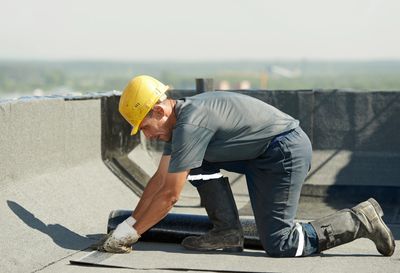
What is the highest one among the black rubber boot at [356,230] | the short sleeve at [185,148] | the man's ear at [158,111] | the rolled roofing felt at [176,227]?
the man's ear at [158,111]

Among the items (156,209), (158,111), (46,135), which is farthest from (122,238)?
(46,135)

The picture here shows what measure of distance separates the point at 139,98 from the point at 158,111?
17 centimetres

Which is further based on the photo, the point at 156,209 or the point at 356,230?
the point at 356,230

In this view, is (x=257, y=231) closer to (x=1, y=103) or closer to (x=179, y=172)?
(x=179, y=172)

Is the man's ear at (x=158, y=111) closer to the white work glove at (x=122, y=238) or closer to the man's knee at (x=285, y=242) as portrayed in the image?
the white work glove at (x=122, y=238)

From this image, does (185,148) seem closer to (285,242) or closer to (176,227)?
(285,242)

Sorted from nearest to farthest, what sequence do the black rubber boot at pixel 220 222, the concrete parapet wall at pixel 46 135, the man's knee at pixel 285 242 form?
the man's knee at pixel 285 242 < the black rubber boot at pixel 220 222 < the concrete parapet wall at pixel 46 135

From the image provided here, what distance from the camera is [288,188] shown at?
5.96 m

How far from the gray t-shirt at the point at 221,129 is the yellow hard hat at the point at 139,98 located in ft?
0.61

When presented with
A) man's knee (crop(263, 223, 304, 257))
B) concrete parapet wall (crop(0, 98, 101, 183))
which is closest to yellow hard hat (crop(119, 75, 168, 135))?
man's knee (crop(263, 223, 304, 257))

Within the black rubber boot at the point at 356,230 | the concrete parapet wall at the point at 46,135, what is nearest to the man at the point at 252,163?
the black rubber boot at the point at 356,230

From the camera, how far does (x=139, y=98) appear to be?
19.1 ft

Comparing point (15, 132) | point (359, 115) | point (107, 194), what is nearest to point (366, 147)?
point (359, 115)

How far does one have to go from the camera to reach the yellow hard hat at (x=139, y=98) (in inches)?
228
